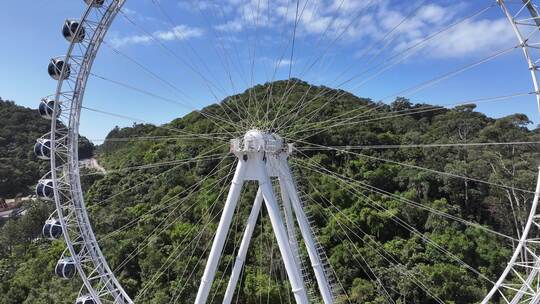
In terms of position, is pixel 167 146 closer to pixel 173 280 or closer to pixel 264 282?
pixel 173 280

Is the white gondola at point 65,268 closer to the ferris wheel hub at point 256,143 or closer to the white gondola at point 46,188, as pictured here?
the white gondola at point 46,188

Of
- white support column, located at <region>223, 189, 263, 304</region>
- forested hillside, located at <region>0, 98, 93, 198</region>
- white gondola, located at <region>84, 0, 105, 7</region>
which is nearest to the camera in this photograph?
white support column, located at <region>223, 189, 263, 304</region>

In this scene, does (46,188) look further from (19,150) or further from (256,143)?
(19,150)

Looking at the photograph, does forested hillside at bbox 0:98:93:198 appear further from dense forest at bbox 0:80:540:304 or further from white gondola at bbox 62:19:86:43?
white gondola at bbox 62:19:86:43

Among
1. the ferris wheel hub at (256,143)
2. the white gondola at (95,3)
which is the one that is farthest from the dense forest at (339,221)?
the white gondola at (95,3)

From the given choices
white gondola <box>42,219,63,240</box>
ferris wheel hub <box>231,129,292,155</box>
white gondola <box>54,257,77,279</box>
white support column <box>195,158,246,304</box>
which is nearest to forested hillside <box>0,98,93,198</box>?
white gondola <box>42,219,63,240</box>
